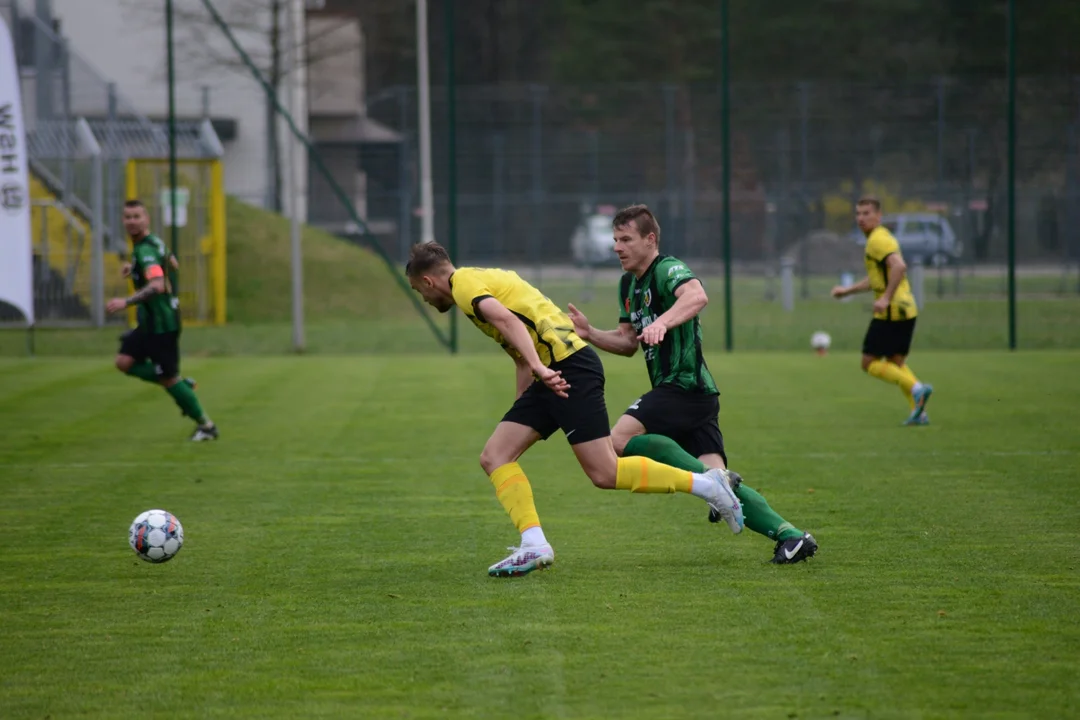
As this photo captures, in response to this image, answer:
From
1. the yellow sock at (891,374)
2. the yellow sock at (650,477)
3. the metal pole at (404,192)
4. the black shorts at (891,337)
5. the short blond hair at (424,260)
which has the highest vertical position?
the metal pole at (404,192)

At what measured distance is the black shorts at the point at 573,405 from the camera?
6.39 m

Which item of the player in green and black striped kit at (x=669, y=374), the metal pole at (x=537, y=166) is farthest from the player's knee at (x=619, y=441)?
the metal pole at (x=537, y=166)

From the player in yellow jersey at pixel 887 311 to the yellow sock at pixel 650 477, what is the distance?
614 centimetres

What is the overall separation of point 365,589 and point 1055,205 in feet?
90.6

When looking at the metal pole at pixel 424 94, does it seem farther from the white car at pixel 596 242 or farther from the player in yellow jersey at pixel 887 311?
the white car at pixel 596 242

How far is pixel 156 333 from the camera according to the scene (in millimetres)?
11805

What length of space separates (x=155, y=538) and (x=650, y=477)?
2461mm

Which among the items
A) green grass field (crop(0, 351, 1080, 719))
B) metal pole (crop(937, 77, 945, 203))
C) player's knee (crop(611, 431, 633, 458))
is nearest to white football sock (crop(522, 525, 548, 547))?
green grass field (crop(0, 351, 1080, 719))

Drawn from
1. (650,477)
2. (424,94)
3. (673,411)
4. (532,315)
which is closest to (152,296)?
(532,315)

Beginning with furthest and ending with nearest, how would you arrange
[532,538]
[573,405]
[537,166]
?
1. [537,166]
2. [532,538]
3. [573,405]

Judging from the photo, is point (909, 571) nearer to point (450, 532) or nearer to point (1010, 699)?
point (1010, 699)

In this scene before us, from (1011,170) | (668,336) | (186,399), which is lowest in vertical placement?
(186,399)

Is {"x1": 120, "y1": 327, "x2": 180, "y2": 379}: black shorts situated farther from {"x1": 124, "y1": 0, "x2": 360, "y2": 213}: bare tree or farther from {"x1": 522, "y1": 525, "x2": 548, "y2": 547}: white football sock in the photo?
{"x1": 124, "y1": 0, "x2": 360, "y2": 213}: bare tree

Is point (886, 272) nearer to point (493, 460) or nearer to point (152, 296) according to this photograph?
point (152, 296)
